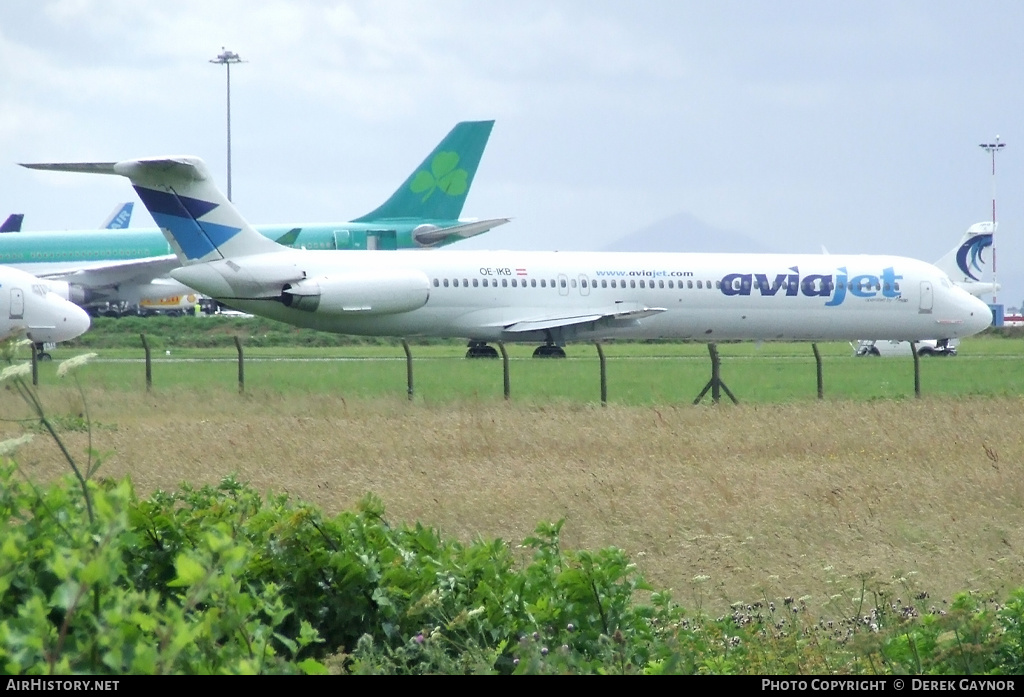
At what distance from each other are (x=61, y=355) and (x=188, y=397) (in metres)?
17.4

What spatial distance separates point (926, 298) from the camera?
36.6 metres

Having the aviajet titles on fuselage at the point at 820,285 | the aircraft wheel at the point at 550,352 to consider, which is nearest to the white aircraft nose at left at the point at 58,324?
the aircraft wheel at the point at 550,352

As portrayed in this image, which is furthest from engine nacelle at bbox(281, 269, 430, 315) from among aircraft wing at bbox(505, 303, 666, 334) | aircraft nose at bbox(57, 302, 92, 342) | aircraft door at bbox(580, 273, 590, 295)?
aircraft nose at bbox(57, 302, 92, 342)

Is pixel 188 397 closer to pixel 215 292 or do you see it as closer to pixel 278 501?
pixel 215 292

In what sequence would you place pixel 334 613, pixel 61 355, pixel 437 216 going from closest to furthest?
pixel 334 613
pixel 61 355
pixel 437 216

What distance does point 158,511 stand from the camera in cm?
636

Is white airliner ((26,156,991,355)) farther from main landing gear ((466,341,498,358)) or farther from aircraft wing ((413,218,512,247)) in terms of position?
aircraft wing ((413,218,512,247))

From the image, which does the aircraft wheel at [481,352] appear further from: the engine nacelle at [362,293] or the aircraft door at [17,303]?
the aircraft door at [17,303]

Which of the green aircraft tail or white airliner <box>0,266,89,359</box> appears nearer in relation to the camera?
white airliner <box>0,266,89,359</box>

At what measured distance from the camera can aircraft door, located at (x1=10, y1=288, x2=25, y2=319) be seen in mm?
31172

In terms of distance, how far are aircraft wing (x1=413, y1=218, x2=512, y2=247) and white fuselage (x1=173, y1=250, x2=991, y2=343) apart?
1400cm

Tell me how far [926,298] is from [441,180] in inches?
752

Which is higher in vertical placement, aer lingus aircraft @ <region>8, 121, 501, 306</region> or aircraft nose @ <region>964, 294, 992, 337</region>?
aer lingus aircraft @ <region>8, 121, 501, 306</region>
